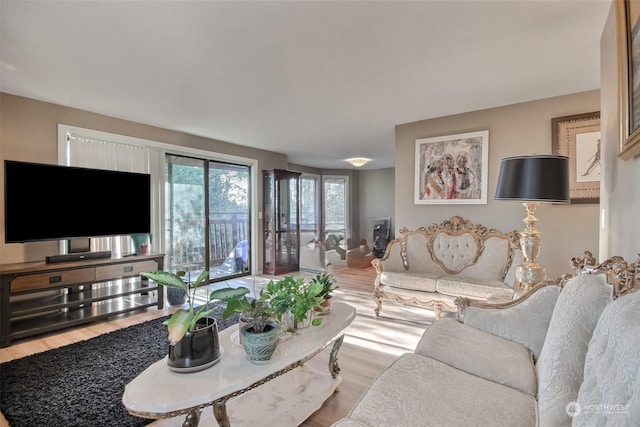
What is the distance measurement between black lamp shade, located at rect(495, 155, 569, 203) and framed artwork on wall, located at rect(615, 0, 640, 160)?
0.66 meters

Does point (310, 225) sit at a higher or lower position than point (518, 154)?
lower

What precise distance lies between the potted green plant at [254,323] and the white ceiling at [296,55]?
1620mm

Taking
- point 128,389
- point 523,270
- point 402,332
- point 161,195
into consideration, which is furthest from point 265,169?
point 128,389

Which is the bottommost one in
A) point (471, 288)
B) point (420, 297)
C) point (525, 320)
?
point (420, 297)

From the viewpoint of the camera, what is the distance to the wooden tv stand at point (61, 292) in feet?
8.86

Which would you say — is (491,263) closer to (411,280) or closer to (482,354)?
(411,280)

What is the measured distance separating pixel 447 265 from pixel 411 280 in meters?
0.59

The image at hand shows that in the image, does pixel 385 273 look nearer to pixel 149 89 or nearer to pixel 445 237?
pixel 445 237

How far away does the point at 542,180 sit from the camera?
2.13m

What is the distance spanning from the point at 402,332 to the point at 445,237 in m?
1.33

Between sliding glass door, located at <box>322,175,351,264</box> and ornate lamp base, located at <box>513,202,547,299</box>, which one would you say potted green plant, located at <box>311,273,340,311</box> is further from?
sliding glass door, located at <box>322,175,351,264</box>

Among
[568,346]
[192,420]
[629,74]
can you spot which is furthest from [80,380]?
[629,74]

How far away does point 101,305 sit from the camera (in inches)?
143

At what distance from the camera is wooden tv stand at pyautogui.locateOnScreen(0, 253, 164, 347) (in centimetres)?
270
